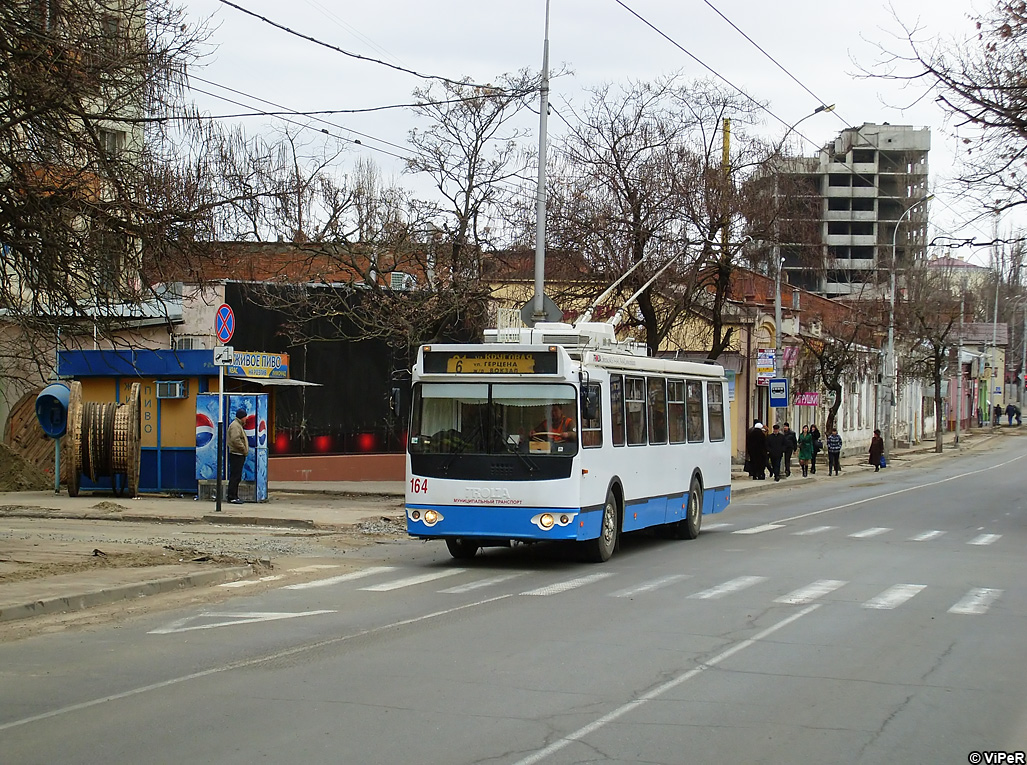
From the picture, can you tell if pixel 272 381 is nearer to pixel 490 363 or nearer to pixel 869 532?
pixel 490 363

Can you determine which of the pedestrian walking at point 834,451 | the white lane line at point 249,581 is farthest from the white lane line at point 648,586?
the pedestrian walking at point 834,451

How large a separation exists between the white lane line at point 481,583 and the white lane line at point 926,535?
843cm

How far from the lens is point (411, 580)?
14328mm

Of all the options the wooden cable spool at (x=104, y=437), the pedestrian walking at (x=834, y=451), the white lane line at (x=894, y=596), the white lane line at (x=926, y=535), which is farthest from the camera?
the pedestrian walking at (x=834, y=451)

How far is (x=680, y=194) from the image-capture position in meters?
28.9

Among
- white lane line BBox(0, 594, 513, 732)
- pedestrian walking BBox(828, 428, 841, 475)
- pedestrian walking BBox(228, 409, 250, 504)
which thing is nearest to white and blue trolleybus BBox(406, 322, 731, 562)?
white lane line BBox(0, 594, 513, 732)

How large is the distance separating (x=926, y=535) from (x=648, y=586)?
9.23 meters

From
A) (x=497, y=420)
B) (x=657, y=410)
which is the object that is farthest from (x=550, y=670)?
(x=657, y=410)

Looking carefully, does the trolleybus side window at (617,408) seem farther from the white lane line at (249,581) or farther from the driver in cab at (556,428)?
the white lane line at (249,581)

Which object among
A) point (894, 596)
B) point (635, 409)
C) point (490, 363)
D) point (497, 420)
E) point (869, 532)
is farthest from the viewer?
point (869, 532)

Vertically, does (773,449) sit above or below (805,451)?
above

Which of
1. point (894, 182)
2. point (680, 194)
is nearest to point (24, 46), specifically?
point (680, 194)

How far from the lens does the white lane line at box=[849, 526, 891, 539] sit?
68.1 ft

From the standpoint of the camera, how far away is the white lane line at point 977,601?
40.3 feet
